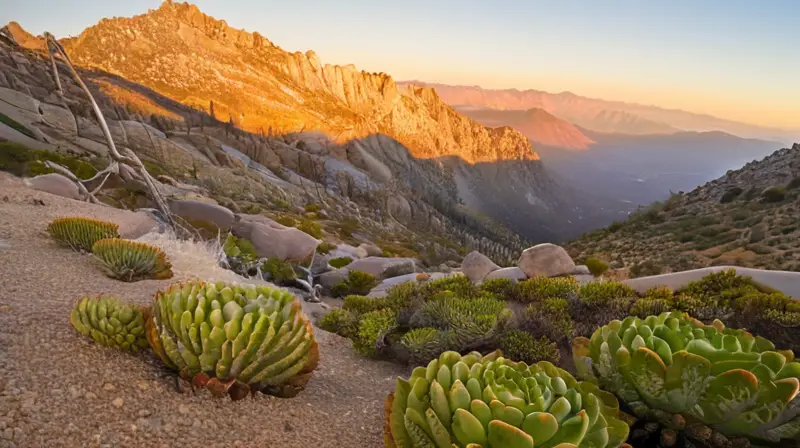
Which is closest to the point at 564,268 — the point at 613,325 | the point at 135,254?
the point at 613,325

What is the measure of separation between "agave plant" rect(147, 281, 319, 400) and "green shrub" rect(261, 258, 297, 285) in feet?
31.6

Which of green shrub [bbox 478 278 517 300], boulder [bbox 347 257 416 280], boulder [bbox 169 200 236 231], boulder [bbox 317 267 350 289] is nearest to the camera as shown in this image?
green shrub [bbox 478 278 517 300]

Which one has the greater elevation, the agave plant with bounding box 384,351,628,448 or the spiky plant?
the agave plant with bounding box 384,351,628,448

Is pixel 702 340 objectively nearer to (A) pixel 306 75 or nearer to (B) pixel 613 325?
(B) pixel 613 325

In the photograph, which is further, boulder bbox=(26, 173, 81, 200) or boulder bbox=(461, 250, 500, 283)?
boulder bbox=(26, 173, 81, 200)

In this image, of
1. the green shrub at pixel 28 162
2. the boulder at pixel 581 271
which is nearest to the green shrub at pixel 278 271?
the boulder at pixel 581 271

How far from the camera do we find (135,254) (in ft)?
25.5

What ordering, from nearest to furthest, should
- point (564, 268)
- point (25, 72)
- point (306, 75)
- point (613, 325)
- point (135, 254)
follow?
1. point (613, 325)
2. point (135, 254)
3. point (564, 268)
4. point (25, 72)
5. point (306, 75)

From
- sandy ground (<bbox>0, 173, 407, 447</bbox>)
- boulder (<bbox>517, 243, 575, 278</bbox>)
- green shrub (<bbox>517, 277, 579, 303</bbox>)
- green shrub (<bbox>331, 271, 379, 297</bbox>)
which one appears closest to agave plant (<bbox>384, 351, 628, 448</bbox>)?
sandy ground (<bbox>0, 173, 407, 447</bbox>)

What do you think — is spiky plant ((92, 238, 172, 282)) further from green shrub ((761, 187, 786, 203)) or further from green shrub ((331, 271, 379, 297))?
green shrub ((761, 187, 786, 203))

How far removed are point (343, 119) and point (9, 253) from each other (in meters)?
169

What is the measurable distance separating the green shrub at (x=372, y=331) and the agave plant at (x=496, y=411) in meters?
3.49

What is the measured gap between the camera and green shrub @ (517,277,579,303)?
8.05 metres

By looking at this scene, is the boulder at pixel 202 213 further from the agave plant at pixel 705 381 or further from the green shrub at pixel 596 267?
the agave plant at pixel 705 381
